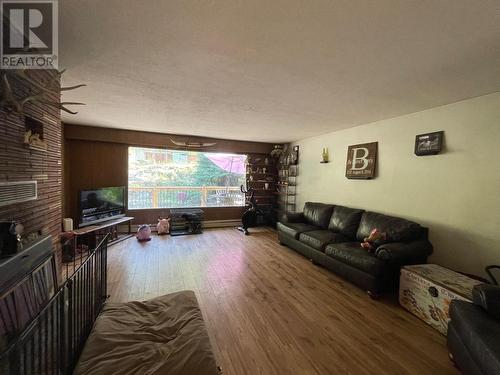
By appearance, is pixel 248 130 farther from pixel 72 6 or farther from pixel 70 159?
pixel 70 159

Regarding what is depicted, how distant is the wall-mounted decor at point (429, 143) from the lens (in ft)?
9.05

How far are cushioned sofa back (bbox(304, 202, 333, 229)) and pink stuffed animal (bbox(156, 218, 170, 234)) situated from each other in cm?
326

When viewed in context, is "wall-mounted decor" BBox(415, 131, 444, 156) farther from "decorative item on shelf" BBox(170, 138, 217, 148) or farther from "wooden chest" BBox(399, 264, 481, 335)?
"decorative item on shelf" BBox(170, 138, 217, 148)

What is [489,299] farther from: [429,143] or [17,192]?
[17,192]

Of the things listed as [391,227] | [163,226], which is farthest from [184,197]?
[391,227]

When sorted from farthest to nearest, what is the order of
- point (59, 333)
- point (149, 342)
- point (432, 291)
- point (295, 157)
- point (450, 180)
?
1. point (295, 157)
2. point (450, 180)
3. point (432, 291)
4. point (149, 342)
5. point (59, 333)

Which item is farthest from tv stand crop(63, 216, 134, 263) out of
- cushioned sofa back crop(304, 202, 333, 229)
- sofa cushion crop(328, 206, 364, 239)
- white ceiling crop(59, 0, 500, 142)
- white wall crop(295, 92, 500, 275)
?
white wall crop(295, 92, 500, 275)

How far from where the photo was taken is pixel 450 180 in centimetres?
→ 267

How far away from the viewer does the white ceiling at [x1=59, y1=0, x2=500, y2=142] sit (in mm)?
1253

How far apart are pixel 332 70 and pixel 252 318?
2.47m

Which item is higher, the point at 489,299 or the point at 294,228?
the point at 489,299

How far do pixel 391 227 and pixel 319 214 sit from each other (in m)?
1.44

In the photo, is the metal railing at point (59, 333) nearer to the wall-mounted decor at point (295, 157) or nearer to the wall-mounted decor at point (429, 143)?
the wall-mounted decor at point (429, 143)

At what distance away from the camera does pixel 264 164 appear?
6.44m
